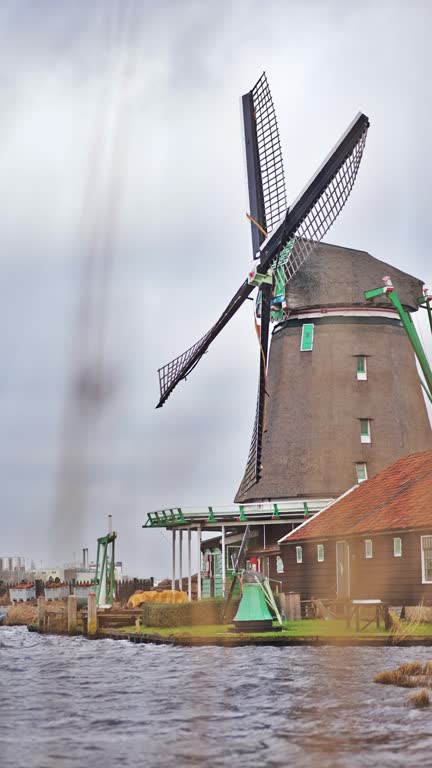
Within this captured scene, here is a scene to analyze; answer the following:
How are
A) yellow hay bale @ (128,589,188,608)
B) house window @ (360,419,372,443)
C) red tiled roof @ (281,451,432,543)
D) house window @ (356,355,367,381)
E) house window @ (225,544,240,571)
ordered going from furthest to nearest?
house window @ (356,355,367,381)
house window @ (225,544,240,571)
house window @ (360,419,372,443)
yellow hay bale @ (128,589,188,608)
red tiled roof @ (281,451,432,543)

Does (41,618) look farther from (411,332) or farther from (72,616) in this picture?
(411,332)

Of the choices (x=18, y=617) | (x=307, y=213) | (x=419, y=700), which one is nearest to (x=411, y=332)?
(x=307, y=213)

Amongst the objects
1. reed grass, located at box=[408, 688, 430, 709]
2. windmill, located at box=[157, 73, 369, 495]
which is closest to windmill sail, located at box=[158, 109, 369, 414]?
windmill, located at box=[157, 73, 369, 495]

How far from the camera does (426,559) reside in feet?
104

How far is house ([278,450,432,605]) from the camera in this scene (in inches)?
1257

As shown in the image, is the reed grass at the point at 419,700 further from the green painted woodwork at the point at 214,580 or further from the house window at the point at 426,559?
the green painted woodwork at the point at 214,580

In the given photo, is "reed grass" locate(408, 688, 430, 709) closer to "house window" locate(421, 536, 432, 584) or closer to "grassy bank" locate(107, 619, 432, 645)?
"grassy bank" locate(107, 619, 432, 645)

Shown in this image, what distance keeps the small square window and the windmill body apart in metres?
9.56

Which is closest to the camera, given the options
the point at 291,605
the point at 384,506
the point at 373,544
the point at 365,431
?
the point at 291,605

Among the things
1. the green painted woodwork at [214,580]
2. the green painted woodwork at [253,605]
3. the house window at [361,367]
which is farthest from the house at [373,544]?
the house window at [361,367]

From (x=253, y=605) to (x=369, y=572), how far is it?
640cm

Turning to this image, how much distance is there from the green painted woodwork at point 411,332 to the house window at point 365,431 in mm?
3975

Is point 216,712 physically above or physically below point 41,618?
below

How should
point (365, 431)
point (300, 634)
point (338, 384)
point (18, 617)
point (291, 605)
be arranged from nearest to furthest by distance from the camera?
point (300, 634)
point (291, 605)
point (365, 431)
point (338, 384)
point (18, 617)
